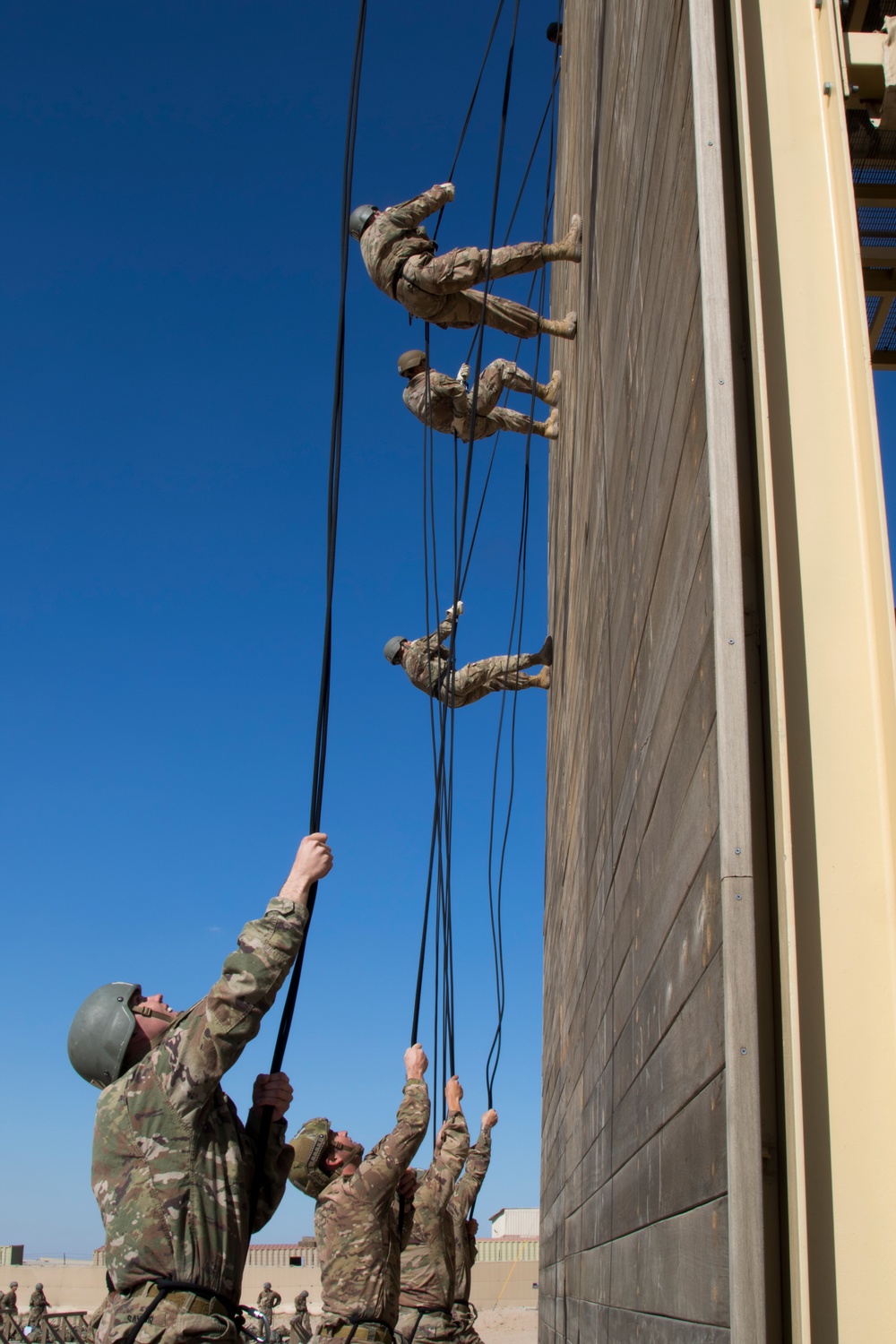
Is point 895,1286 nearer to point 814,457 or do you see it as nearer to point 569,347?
point 814,457

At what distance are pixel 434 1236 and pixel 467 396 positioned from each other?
6.16 metres

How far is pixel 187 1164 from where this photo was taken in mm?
2697

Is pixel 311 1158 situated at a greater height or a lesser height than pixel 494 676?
lesser

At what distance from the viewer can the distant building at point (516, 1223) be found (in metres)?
43.2

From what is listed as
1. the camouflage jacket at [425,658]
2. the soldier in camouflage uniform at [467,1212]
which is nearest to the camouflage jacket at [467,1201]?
the soldier in camouflage uniform at [467,1212]

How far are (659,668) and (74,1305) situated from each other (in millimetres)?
29679

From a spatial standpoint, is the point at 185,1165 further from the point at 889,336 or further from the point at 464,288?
the point at 464,288

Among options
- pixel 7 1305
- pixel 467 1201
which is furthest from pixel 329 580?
pixel 7 1305

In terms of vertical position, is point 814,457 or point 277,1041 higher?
point 814,457

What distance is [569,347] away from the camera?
272 inches

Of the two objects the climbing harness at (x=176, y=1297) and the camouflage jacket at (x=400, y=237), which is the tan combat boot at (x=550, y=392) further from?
the climbing harness at (x=176, y=1297)

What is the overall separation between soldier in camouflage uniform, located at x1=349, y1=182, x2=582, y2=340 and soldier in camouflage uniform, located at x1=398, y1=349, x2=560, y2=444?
1133 millimetres

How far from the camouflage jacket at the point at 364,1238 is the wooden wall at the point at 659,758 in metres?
1.00

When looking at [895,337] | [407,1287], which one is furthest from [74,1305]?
[895,337]
